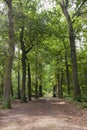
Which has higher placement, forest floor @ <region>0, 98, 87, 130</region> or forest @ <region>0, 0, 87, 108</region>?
forest @ <region>0, 0, 87, 108</region>

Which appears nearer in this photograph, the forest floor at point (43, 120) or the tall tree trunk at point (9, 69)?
the forest floor at point (43, 120)

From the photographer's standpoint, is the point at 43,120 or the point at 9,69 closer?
the point at 43,120

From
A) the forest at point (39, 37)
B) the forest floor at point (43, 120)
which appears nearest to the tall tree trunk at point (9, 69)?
the forest at point (39, 37)

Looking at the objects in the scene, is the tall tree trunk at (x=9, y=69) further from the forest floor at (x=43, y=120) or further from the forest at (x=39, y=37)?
the forest floor at (x=43, y=120)

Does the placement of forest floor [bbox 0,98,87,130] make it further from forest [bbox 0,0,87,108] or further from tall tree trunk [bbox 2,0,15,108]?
forest [bbox 0,0,87,108]

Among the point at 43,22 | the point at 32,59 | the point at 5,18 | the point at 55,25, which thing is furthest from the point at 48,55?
the point at 5,18

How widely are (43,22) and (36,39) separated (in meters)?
2.77

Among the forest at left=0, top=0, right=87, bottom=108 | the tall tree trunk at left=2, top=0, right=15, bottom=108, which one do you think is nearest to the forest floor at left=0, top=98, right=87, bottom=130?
the tall tree trunk at left=2, top=0, right=15, bottom=108

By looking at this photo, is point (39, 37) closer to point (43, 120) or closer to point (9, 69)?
point (9, 69)

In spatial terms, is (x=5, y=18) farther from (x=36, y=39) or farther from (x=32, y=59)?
(x=32, y=59)

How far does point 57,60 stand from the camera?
132ft

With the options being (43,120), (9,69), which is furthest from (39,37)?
(43,120)

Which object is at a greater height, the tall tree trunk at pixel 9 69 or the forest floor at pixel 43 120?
the tall tree trunk at pixel 9 69

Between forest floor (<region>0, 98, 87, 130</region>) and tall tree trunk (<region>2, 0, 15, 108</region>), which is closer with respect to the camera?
forest floor (<region>0, 98, 87, 130</region>)
